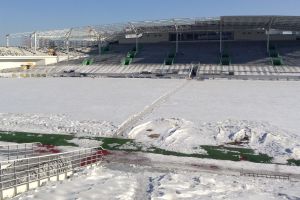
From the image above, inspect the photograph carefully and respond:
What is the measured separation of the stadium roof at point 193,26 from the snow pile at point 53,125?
4382 centimetres

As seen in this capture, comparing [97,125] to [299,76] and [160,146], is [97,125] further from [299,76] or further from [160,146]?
[299,76]

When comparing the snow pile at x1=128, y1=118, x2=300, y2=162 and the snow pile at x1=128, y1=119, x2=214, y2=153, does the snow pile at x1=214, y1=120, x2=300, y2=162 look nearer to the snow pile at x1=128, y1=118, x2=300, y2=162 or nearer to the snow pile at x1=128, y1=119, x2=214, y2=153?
the snow pile at x1=128, y1=118, x2=300, y2=162

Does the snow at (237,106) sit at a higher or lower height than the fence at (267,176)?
higher

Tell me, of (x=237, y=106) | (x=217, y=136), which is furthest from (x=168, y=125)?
(x=237, y=106)

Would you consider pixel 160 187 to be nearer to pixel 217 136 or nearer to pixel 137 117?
pixel 217 136

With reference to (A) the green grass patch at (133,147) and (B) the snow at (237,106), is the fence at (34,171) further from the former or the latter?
(B) the snow at (237,106)

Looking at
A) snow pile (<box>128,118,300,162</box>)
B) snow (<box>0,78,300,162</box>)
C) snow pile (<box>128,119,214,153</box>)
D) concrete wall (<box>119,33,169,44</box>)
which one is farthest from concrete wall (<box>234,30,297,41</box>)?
snow pile (<box>128,119,214,153</box>)

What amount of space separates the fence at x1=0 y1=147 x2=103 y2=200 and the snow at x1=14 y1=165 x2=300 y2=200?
1.25 ft

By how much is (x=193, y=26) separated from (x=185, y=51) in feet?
17.7

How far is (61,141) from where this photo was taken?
68.9ft

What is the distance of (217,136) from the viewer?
21.2 meters

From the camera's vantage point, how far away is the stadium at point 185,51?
63156 millimetres

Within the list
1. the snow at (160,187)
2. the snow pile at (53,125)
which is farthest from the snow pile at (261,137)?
the snow pile at (53,125)

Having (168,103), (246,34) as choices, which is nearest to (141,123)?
(168,103)
